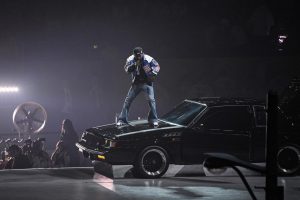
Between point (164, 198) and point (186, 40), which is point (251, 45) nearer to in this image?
point (186, 40)

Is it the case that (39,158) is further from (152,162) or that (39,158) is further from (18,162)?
(152,162)

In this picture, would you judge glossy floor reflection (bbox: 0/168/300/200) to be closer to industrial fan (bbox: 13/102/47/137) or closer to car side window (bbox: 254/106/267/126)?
car side window (bbox: 254/106/267/126)

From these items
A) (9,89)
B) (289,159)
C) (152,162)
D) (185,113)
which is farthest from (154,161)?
(9,89)

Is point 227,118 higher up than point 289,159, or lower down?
higher up

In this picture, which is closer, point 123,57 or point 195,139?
point 195,139

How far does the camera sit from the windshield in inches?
465

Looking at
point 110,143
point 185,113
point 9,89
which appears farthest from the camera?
point 9,89

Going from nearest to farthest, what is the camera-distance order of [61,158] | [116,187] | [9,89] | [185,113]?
[116,187]
[185,113]
[61,158]
[9,89]

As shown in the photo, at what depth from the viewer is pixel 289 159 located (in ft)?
38.6

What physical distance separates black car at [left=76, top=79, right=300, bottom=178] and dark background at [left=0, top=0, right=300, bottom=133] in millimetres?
11735

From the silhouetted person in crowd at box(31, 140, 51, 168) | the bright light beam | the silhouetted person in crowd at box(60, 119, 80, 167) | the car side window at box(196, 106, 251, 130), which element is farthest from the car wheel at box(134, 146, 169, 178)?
the bright light beam

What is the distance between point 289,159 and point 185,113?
210 cm

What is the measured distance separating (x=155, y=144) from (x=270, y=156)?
6.78 meters

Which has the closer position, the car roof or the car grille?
the car grille
